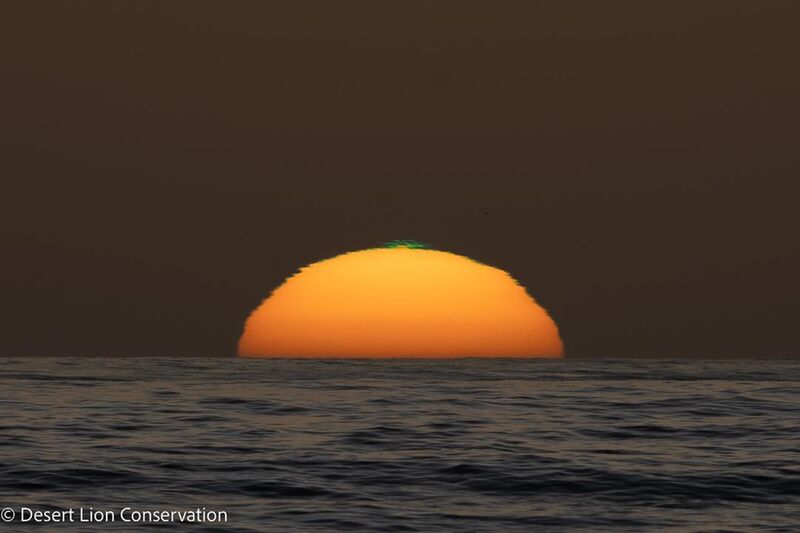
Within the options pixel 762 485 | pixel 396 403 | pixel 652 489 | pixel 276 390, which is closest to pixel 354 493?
pixel 652 489

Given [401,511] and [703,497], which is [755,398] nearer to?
[703,497]

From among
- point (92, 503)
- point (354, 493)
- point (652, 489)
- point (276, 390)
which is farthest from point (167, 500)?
point (276, 390)

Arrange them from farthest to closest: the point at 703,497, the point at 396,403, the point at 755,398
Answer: the point at 755,398 → the point at 396,403 → the point at 703,497

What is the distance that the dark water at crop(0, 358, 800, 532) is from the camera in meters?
23.0

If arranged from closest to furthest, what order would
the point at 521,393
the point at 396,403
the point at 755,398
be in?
the point at 396,403, the point at 755,398, the point at 521,393

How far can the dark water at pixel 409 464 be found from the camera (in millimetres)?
23016

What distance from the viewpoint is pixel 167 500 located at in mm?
23828

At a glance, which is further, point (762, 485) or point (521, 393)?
point (521, 393)

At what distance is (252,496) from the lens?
80.3 ft

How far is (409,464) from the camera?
28.6 m

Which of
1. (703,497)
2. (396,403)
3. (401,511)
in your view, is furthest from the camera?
(396,403)

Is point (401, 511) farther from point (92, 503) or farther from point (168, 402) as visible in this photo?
point (168, 402)

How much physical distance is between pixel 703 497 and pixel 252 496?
28.2 feet

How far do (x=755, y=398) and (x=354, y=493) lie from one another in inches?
1377
